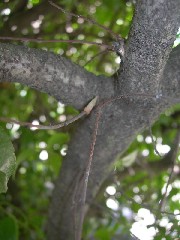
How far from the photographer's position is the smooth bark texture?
531 millimetres

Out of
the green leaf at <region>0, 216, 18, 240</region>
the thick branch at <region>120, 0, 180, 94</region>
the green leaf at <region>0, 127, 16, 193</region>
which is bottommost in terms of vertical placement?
the green leaf at <region>0, 127, 16, 193</region>

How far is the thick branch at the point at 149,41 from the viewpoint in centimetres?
52

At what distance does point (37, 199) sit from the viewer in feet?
4.93

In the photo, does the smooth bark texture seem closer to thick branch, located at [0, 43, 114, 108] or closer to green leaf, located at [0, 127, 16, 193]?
thick branch, located at [0, 43, 114, 108]

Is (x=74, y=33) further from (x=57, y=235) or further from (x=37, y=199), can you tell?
(x=37, y=199)

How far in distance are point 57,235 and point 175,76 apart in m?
0.48

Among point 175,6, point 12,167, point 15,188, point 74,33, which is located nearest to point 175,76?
point 175,6

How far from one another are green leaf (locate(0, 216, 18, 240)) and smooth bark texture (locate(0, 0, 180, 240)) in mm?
143

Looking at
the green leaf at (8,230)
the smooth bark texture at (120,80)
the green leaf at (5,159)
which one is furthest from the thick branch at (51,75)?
the green leaf at (8,230)

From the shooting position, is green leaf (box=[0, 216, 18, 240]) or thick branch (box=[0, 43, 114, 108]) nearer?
thick branch (box=[0, 43, 114, 108])

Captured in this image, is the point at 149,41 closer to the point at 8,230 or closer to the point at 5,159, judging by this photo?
the point at 5,159

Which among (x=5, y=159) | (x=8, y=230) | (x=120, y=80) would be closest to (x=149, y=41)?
(x=120, y=80)

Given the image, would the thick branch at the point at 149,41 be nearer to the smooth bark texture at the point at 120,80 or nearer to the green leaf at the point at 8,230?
the smooth bark texture at the point at 120,80

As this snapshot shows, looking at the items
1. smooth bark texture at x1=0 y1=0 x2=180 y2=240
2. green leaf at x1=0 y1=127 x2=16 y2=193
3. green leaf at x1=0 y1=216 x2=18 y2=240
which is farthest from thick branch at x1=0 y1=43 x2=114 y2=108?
green leaf at x1=0 y1=216 x2=18 y2=240
